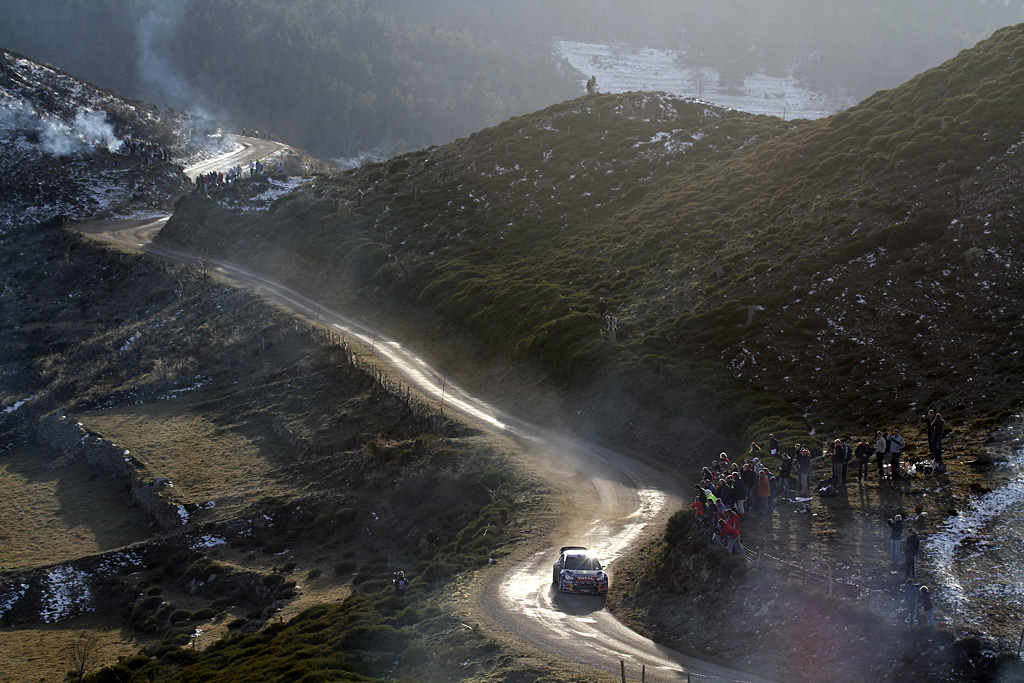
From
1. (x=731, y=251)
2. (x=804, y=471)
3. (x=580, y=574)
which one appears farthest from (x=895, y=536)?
(x=731, y=251)

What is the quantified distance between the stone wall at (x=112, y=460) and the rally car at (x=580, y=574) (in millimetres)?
24578

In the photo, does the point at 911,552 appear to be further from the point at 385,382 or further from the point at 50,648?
the point at 50,648

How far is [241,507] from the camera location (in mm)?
43406

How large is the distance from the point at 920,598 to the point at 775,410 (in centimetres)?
1847

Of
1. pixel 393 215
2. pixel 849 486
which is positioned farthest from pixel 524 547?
pixel 393 215

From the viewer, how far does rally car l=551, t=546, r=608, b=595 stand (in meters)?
27.5

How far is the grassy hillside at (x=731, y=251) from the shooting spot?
127ft

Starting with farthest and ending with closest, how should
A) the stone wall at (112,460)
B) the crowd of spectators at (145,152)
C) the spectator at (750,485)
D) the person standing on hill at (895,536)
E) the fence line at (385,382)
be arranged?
the crowd of spectators at (145,152) → the fence line at (385,382) → the stone wall at (112,460) → the spectator at (750,485) → the person standing on hill at (895,536)

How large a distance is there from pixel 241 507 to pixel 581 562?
76.4 feet

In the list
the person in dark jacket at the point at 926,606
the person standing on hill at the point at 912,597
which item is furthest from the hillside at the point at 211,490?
the person in dark jacket at the point at 926,606

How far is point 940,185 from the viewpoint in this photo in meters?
47.3

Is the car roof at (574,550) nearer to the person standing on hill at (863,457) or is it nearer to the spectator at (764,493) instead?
the spectator at (764,493)

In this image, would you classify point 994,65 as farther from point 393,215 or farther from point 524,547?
point 393,215

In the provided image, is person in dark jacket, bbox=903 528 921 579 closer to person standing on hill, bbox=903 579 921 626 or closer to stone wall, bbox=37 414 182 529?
person standing on hill, bbox=903 579 921 626
